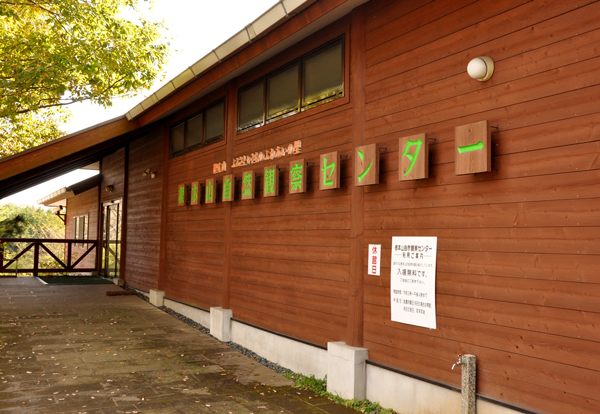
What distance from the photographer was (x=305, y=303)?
19.0ft

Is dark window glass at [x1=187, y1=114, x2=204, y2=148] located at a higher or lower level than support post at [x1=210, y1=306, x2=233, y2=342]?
higher

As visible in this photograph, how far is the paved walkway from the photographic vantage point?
457cm

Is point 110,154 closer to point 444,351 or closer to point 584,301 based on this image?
point 444,351

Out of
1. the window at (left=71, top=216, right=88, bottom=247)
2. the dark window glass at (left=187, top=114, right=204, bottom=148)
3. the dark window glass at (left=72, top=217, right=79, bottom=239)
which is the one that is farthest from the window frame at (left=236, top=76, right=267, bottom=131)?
the dark window glass at (left=72, top=217, right=79, bottom=239)

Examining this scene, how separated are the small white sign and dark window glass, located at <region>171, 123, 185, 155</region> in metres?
5.96

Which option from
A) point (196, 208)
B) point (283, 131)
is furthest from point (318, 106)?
point (196, 208)

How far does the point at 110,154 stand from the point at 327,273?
11643mm

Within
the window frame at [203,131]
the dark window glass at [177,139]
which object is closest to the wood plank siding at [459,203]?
the window frame at [203,131]

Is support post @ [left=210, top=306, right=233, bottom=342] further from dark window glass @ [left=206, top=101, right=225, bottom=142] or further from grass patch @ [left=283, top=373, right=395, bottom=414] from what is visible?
dark window glass @ [left=206, top=101, right=225, bottom=142]

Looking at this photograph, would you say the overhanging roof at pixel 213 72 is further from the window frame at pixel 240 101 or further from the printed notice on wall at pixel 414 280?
the printed notice on wall at pixel 414 280

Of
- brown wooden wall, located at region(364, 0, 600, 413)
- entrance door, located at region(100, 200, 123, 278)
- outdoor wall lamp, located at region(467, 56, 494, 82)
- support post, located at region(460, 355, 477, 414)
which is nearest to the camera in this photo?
brown wooden wall, located at region(364, 0, 600, 413)

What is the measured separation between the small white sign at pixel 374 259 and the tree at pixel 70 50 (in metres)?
8.22

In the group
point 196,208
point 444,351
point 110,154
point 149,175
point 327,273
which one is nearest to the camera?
point 444,351

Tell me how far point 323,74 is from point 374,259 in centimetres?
219
